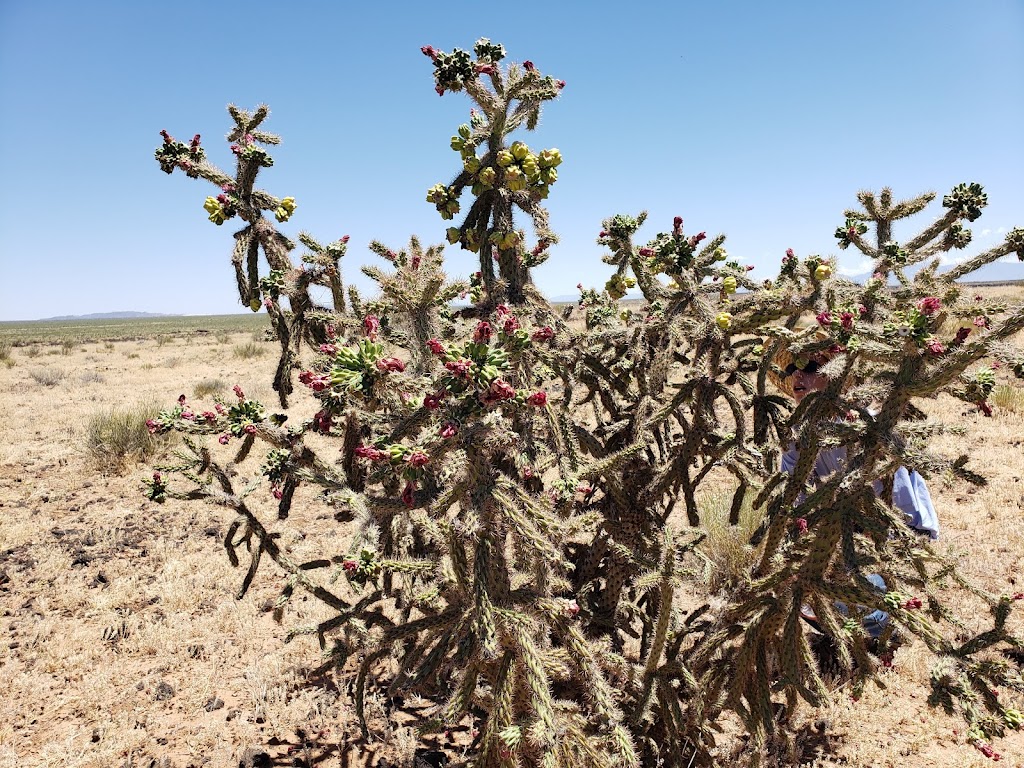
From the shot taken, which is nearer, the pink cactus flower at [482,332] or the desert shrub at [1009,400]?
the pink cactus flower at [482,332]

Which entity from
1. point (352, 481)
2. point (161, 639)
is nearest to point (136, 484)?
point (161, 639)

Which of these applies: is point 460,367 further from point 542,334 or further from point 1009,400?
point 1009,400

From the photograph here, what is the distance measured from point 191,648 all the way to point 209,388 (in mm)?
12351

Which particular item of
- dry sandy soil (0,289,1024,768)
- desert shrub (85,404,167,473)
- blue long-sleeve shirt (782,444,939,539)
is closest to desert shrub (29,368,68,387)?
desert shrub (85,404,167,473)

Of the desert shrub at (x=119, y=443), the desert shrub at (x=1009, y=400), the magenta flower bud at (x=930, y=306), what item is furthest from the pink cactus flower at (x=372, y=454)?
the desert shrub at (x=1009, y=400)

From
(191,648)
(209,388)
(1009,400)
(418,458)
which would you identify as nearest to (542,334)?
(418,458)

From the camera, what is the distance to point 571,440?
290 cm

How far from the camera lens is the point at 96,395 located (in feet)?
50.0

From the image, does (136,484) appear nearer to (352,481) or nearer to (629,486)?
(352,481)

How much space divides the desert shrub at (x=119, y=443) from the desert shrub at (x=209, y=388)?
5134mm

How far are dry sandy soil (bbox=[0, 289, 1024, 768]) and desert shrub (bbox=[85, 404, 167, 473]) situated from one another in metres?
0.20

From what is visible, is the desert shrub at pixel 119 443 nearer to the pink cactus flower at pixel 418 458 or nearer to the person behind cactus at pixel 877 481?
the pink cactus flower at pixel 418 458

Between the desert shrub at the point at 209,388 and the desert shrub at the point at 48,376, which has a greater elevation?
the desert shrub at the point at 48,376

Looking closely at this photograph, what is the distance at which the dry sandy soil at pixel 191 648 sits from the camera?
381 cm
